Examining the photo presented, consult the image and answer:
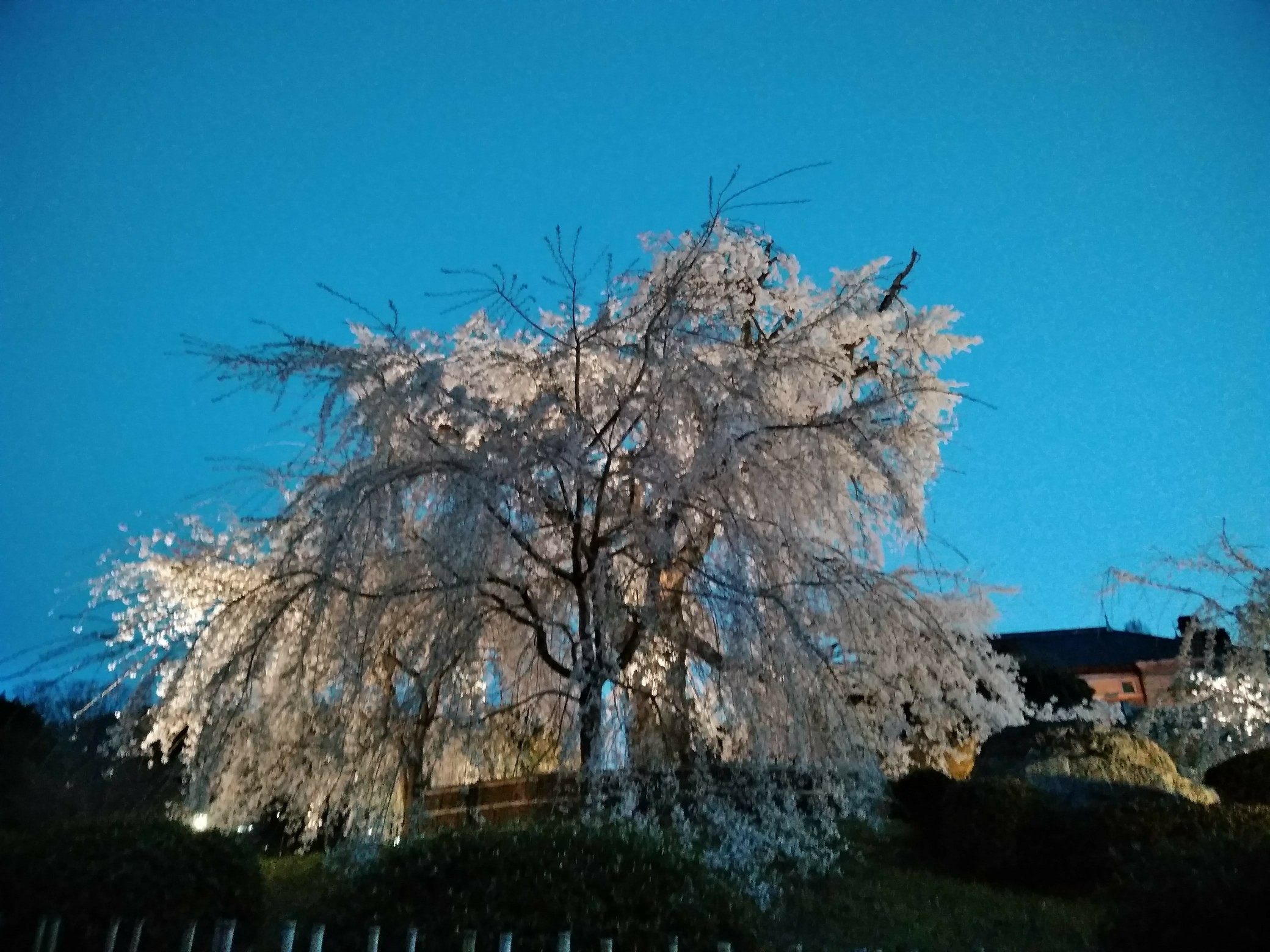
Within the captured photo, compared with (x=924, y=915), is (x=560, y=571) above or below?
above

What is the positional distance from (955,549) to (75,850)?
6358 millimetres

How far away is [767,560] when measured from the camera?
6281 millimetres

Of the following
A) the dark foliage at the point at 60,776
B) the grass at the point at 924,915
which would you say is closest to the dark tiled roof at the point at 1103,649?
the grass at the point at 924,915

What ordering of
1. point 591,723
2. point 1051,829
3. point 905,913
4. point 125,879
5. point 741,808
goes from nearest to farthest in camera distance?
1. point 125,879
2. point 591,723
3. point 905,913
4. point 741,808
5. point 1051,829

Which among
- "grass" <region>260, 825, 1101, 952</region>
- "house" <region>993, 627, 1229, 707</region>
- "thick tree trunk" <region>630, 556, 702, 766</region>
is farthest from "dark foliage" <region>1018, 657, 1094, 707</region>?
"house" <region>993, 627, 1229, 707</region>

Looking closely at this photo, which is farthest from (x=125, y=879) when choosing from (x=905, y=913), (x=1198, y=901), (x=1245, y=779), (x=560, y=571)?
(x=1245, y=779)

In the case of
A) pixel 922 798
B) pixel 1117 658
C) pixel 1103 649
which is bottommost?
pixel 922 798

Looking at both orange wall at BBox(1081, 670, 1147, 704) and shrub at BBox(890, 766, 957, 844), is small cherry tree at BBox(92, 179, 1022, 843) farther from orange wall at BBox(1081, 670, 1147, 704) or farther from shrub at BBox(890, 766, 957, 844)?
orange wall at BBox(1081, 670, 1147, 704)

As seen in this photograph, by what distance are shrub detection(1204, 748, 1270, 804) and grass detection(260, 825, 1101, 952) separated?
268 cm

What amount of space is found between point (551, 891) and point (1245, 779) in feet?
24.7

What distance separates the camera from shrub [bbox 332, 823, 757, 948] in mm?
4344

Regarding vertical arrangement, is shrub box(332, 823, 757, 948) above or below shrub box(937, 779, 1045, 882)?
below

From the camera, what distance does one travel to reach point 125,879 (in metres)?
4.93

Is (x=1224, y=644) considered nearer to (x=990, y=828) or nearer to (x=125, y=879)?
(x=990, y=828)
